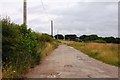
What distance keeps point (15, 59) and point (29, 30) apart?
7.70 meters

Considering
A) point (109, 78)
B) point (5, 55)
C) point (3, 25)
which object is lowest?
point (109, 78)

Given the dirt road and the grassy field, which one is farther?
the grassy field

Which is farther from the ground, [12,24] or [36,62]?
[12,24]

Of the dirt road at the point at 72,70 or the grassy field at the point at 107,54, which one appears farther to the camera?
the grassy field at the point at 107,54

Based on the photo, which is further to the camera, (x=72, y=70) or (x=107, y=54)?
(x=107, y=54)

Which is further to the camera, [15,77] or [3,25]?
[3,25]

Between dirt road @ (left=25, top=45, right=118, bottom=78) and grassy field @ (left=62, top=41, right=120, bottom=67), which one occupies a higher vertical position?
grassy field @ (left=62, top=41, right=120, bottom=67)

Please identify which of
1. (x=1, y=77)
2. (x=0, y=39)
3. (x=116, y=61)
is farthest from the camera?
(x=116, y=61)

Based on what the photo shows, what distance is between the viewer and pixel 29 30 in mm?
24641

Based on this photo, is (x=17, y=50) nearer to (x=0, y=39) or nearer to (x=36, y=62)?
(x=0, y=39)

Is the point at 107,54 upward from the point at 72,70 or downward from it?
upward

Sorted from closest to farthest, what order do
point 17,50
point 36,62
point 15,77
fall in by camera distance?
point 15,77
point 17,50
point 36,62

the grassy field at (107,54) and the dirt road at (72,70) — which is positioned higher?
the grassy field at (107,54)

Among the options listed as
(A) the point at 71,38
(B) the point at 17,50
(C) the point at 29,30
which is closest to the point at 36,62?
(C) the point at 29,30
